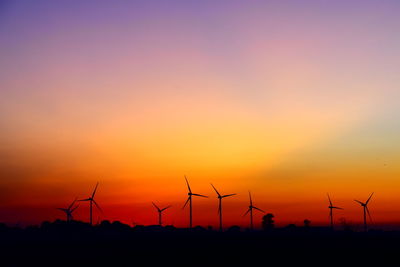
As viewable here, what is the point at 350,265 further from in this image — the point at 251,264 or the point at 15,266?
the point at 15,266

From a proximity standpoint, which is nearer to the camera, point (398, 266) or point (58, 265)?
point (398, 266)

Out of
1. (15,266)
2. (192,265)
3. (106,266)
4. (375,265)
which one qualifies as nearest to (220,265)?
(192,265)

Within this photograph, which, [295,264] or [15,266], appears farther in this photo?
[295,264]

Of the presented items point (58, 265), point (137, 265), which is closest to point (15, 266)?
point (58, 265)

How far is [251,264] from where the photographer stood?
10381cm

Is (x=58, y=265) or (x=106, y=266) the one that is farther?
(x=58, y=265)

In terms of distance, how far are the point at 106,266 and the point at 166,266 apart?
1280cm

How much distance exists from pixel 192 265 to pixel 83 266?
935 inches

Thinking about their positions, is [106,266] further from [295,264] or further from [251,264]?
[295,264]

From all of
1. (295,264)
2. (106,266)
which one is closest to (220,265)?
(295,264)

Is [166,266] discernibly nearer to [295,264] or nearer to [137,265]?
[137,265]

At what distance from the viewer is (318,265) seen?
101 metres

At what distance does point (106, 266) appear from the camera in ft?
328

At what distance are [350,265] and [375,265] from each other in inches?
200
